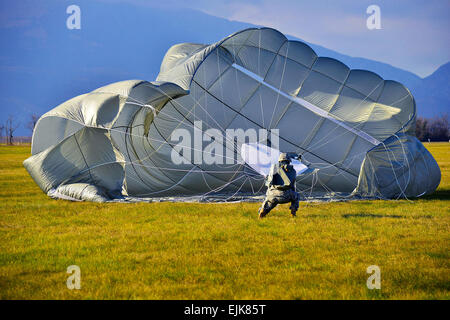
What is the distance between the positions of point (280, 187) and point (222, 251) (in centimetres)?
256

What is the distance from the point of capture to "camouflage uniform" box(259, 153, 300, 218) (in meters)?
8.45

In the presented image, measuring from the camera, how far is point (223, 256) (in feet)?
19.6

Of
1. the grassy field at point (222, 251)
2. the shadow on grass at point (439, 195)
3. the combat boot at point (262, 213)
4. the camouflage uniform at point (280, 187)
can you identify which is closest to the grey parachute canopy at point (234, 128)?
the shadow on grass at point (439, 195)

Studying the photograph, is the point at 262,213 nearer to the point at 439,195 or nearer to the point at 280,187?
the point at 280,187

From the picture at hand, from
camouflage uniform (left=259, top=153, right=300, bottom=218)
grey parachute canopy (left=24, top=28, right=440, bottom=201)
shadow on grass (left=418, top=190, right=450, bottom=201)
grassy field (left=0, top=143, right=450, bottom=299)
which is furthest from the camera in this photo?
shadow on grass (left=418, top=190, right=450, bottom=201)

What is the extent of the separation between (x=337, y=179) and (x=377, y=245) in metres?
6.08

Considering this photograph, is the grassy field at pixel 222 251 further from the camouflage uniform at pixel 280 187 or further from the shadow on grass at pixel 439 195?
the shadow on grass at pixel 439 195

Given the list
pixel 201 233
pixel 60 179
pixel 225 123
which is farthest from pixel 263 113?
pixel 201 233

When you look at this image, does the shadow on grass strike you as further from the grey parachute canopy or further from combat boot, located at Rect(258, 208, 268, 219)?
combat boot, located at Rect(258, 208, 268, 219)

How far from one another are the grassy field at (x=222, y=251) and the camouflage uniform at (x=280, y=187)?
0.33 m

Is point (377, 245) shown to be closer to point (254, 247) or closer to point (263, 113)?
point (254, 247)

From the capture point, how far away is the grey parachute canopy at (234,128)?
10.9m

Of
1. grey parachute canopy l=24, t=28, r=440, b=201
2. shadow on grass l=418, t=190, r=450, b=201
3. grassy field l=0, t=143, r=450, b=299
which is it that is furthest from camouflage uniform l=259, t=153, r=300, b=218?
shadow on grass l=418, t=190, r=450, b=201

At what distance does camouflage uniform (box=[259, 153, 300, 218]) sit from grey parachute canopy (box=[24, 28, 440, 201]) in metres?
2.96
